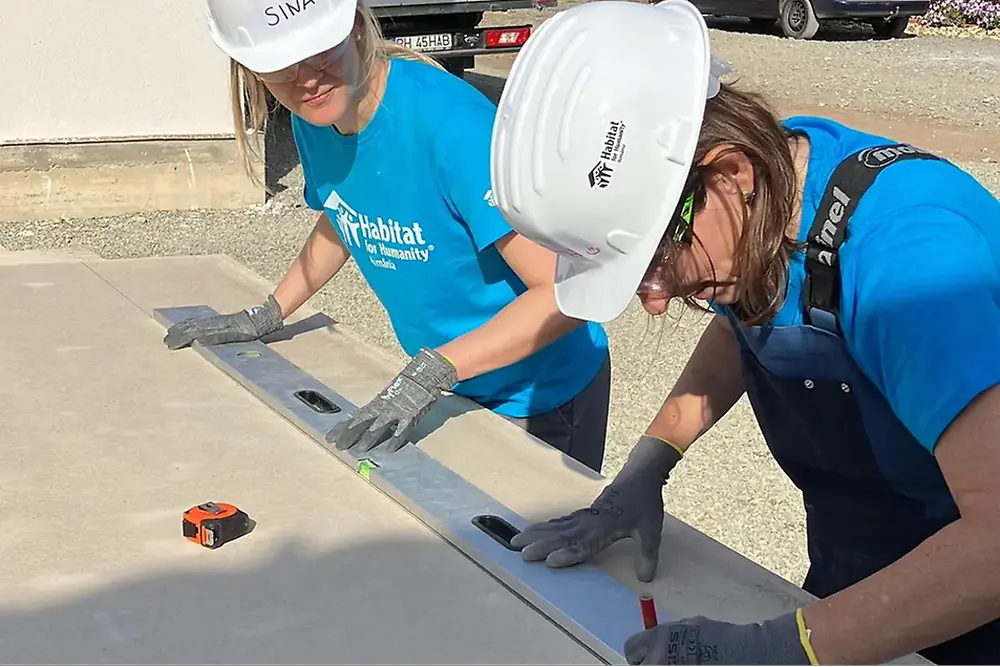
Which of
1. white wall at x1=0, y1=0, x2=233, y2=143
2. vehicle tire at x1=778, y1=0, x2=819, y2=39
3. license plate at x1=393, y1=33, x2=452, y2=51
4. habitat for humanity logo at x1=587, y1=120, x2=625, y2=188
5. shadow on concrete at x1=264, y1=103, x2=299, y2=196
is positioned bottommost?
vehicle tire at x1=778, y1=0, x2=819, y2=39

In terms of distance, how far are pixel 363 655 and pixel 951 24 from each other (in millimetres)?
18283

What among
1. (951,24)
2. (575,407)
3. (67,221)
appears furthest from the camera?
(951,24)

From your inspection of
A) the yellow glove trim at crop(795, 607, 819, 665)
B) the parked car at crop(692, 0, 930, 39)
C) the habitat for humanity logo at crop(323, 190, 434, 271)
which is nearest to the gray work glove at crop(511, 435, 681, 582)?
the yellow glove trim at crop(795, 607, 819, 665)

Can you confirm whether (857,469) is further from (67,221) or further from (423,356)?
(67,221)

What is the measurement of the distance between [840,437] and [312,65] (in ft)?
3.55

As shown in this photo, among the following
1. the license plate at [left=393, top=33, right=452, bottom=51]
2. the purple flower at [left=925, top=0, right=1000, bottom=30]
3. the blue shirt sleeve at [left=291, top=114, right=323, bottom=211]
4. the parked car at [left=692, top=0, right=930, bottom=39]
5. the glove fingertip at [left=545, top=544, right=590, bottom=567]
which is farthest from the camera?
the purple flower at [left=925, top=0, right=1000, bottom=30]

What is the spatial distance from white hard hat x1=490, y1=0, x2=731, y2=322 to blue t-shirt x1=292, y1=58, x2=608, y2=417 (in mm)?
603

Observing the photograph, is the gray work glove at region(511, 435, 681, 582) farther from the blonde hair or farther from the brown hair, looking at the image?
the blonde hair

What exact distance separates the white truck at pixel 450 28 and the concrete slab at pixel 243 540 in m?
6.89

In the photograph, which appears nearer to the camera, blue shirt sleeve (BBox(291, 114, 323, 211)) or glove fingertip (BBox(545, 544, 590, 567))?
glove fingertip (BBox(545, 544, 590, 567))

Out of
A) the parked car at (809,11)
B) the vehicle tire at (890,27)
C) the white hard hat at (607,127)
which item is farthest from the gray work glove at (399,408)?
the vehicle tire at (890,27)

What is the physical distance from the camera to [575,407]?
2408 mm

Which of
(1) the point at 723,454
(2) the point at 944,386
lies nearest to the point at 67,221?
(1) the point at 723,454

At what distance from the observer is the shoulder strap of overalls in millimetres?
1349
